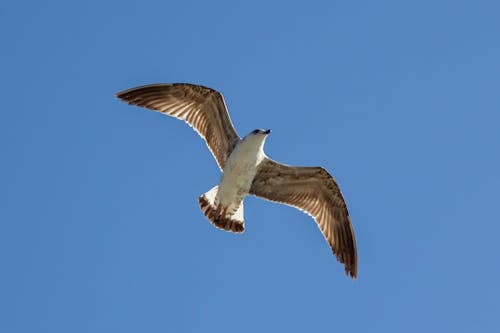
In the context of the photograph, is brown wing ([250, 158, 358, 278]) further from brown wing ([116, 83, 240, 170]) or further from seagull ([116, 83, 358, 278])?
brown wing ([116, 83, 240, 170])

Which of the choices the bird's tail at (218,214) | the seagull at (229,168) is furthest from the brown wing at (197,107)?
the bird's tail at (218,214)

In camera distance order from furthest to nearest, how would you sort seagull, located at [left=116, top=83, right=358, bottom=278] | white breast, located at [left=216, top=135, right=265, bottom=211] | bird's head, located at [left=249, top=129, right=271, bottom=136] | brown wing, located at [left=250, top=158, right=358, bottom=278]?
brown wing, located at [left=250, top=158, right=358, bottom=278] < seagull, located at [left=116, top=83, right=358, bottom=278] < white breast, located at [left=216, top=135, right=265, bottom=211] < bird's head, located at [left=249, top=129, right=271, bottom=136]

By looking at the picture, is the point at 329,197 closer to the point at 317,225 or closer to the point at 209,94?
the point at 317,225

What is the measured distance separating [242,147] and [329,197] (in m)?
2.20

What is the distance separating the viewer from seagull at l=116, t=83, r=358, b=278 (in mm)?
15461

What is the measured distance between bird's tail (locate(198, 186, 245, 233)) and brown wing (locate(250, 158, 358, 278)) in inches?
21.7

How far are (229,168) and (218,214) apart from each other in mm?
921

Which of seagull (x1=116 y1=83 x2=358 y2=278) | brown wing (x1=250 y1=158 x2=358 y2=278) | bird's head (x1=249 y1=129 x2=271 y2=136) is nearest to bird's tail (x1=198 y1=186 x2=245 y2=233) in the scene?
seagull (x1=116 y1=83 x2=358 y2=278)

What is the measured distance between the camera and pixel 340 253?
16.7 meters

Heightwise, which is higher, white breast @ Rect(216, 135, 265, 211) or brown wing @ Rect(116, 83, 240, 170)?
brown wing @ Rect(116, 83, 240, 170)

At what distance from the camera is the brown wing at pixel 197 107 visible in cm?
1571

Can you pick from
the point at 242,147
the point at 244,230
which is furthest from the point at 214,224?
the point at 242,147

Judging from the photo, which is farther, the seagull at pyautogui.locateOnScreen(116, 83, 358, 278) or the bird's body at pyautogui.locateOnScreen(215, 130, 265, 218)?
the seagull at pyautogui.locateOnScreen(116, 83, 358, 278)

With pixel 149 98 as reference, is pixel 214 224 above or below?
below
